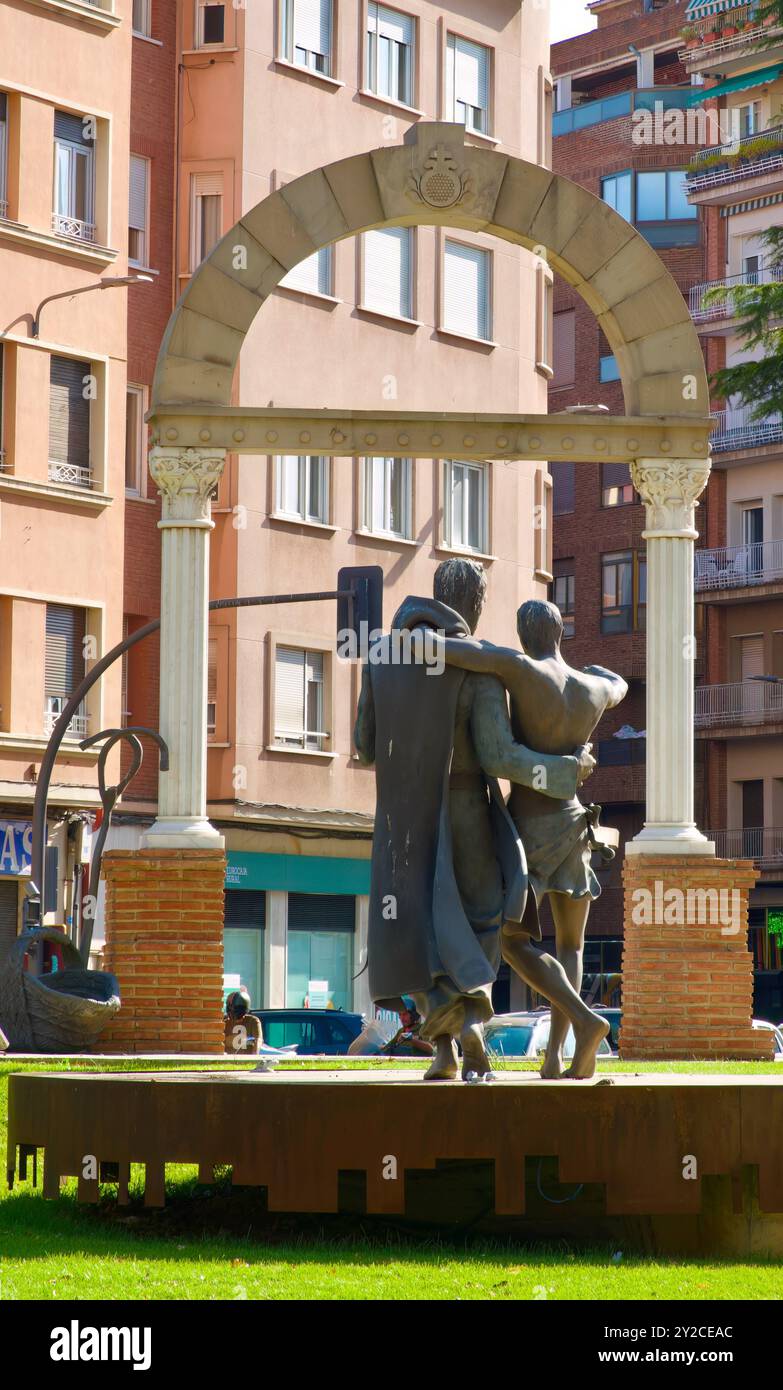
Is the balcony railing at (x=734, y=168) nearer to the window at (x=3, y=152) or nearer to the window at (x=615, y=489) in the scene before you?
the window at (x=615, y=489)

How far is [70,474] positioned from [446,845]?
86.4 feet

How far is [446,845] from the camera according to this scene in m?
11.8

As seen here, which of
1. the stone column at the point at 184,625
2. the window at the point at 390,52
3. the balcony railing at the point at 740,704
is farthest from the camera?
the balcony railing at the point at 740,704

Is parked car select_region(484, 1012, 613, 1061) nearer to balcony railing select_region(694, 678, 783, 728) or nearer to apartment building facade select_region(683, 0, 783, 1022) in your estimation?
A: apartment building facade select_region(683, 0, 783, 1022)

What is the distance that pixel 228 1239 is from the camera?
11203 mm

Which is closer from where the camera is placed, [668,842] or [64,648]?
[668,842]

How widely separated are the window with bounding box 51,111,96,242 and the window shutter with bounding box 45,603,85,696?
5437mm

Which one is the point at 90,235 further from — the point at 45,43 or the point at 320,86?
the point at 320,86

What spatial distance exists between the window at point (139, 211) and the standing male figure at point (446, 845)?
2937 cm

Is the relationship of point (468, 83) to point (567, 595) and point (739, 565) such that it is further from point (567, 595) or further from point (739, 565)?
point (567, 595)

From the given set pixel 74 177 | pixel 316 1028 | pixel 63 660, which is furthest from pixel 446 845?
pixel 74 177

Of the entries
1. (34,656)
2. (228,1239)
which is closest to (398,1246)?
(228,1239)

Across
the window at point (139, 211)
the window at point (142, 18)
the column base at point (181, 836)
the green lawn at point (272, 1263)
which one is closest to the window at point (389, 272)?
the window at point (139, 211)

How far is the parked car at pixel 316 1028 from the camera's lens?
27562 millimetres
